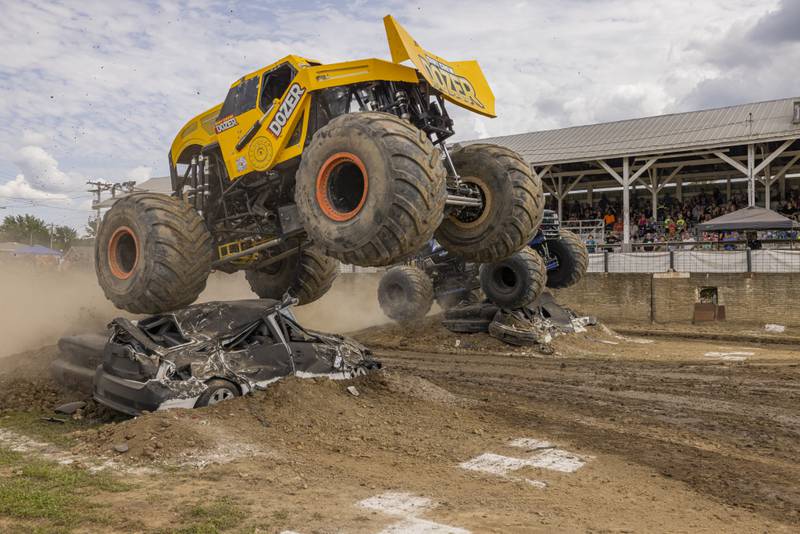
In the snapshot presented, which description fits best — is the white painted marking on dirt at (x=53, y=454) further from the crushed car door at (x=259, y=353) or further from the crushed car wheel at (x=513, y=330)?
the crushed car wheel at (x=513, y=330)

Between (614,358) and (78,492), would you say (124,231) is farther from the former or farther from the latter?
(614,358)

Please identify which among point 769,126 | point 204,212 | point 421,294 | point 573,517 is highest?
point 769,126

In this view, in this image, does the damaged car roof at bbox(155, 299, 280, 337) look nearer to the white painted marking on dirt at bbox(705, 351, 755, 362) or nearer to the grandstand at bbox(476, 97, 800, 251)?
the white painted marking on dirt at bbox(705, 351, 755, 362)

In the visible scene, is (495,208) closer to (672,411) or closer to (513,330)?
(672,411)

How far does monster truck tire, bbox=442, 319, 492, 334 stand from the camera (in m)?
13.6

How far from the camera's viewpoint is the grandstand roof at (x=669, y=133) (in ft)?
71.4

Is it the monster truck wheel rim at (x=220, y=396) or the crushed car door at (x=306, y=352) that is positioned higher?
the crushed car door at (x=306, y=352)

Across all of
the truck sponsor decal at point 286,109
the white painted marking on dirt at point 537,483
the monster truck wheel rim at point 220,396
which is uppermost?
the truck sponsor decal at point 286,109

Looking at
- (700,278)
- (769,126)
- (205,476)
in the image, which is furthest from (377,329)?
(769,126)

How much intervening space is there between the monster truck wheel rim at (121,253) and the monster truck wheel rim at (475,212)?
13.0ft

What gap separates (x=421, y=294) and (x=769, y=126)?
582 inches

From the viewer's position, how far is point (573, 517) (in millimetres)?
4195

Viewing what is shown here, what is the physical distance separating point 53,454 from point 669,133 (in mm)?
23408

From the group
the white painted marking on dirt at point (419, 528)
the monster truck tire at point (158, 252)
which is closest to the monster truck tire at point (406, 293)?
the monster truck tire at point (158, 252)
